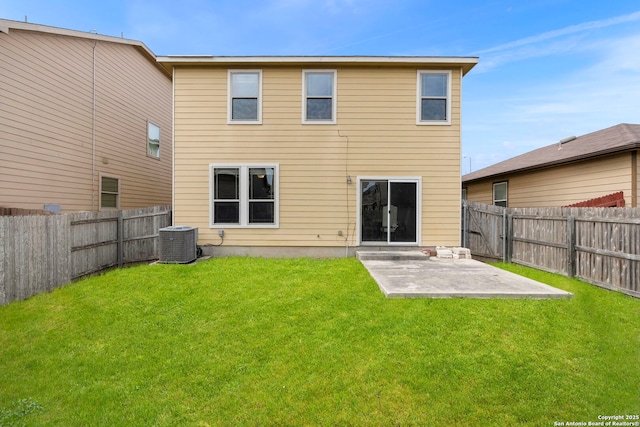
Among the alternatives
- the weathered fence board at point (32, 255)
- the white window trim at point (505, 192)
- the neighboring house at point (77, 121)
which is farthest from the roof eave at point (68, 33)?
the white window trim at point (505, 192)

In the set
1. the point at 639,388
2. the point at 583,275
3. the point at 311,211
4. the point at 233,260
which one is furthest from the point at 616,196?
the point at 233,260

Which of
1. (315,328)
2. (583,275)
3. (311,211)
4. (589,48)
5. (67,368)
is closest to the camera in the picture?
(67,368)

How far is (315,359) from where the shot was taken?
10.2 feet

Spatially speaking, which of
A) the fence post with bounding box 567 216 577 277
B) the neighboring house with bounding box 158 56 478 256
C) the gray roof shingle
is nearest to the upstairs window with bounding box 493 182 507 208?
the gray roof shingle

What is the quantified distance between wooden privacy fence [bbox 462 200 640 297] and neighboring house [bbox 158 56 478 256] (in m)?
0.95

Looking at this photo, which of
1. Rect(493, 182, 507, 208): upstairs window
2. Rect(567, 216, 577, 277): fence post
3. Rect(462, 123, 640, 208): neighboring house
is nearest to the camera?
Rect(567, 216, 577, 277): fence post

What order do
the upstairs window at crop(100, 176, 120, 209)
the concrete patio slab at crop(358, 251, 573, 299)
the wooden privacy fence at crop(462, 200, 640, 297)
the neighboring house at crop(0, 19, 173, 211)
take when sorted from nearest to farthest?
the concrete patio slab at crop(358, 251, 573, 299) < the wooden privacy fence at crop(462, 200, 640, 297) < the neighboring house at crop(0, 19, 173, 211) < the upstairs window at crop(100, 176, 120, 209)

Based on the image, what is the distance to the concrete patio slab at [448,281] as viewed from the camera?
465cm

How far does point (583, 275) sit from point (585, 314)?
7.72 feet

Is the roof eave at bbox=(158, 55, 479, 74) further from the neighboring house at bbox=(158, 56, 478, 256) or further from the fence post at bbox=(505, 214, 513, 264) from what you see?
the fence post at bbox=(505, 214, 513, 264)

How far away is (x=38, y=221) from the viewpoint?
212 inches

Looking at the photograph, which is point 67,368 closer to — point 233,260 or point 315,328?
point 315,328

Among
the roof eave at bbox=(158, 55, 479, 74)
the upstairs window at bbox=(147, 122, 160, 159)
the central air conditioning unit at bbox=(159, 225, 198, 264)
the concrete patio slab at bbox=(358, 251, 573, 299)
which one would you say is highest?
the roof eave at bbox=(158, 55, 479, 74)

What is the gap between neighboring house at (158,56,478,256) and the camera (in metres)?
8.22
